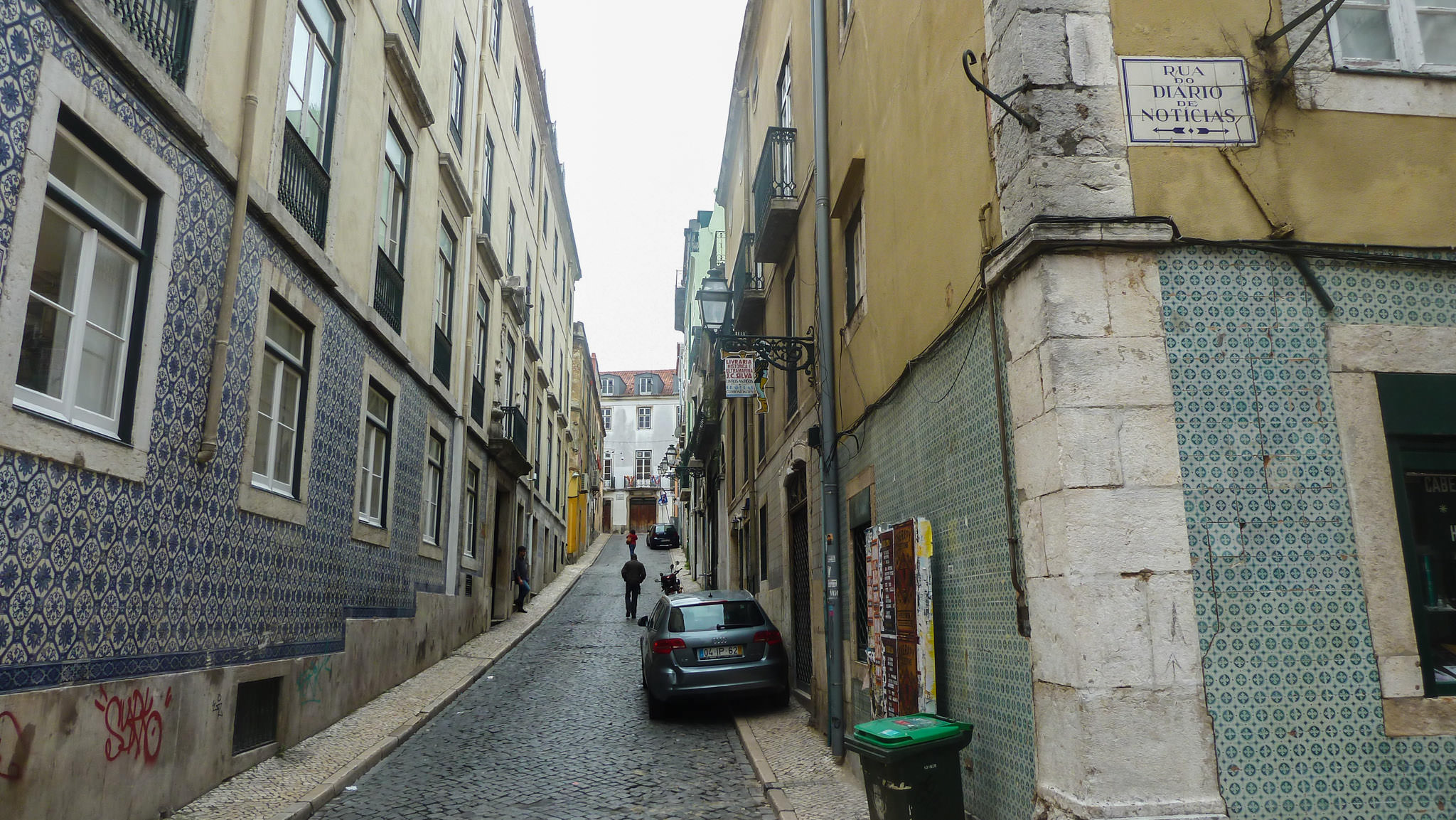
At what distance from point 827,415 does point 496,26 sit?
1453cm

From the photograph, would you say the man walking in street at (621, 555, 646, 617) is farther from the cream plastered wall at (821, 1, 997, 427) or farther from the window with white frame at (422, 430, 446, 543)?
the cream plastered wall at (821, 1, 997, 427)

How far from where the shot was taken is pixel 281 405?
27.8 ft

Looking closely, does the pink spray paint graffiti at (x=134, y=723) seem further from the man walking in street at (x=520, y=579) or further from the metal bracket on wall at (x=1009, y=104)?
the man walking in street at (x=520, y=579)

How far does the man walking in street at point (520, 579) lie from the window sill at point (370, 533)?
394 inches

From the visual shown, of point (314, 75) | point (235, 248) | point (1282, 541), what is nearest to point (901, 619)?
point (1282, 541)

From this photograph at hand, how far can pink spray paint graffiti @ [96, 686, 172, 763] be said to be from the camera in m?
5.52

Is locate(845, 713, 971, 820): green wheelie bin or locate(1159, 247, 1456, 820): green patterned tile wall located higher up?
locate(1159, 247, 1456, 820): green patterned tile wall

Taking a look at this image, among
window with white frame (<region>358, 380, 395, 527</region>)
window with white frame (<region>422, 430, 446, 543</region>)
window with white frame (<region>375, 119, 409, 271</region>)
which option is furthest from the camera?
window with white frame (<region>422, 430, 446, 543</region>)

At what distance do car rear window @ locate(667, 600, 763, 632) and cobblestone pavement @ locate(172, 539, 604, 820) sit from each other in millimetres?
2997

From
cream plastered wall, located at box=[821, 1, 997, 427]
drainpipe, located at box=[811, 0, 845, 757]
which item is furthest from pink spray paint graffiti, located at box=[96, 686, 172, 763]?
cream plastered wall, located at box=[821, 1, 997, 427]

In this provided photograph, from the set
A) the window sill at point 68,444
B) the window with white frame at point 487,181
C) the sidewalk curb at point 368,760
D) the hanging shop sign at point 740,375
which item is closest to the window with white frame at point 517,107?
the window with white frame at point 487,181

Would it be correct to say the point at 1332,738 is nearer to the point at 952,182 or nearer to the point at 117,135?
the point at 952,182

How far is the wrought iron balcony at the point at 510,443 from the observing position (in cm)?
1909

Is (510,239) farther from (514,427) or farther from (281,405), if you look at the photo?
(281,405)
